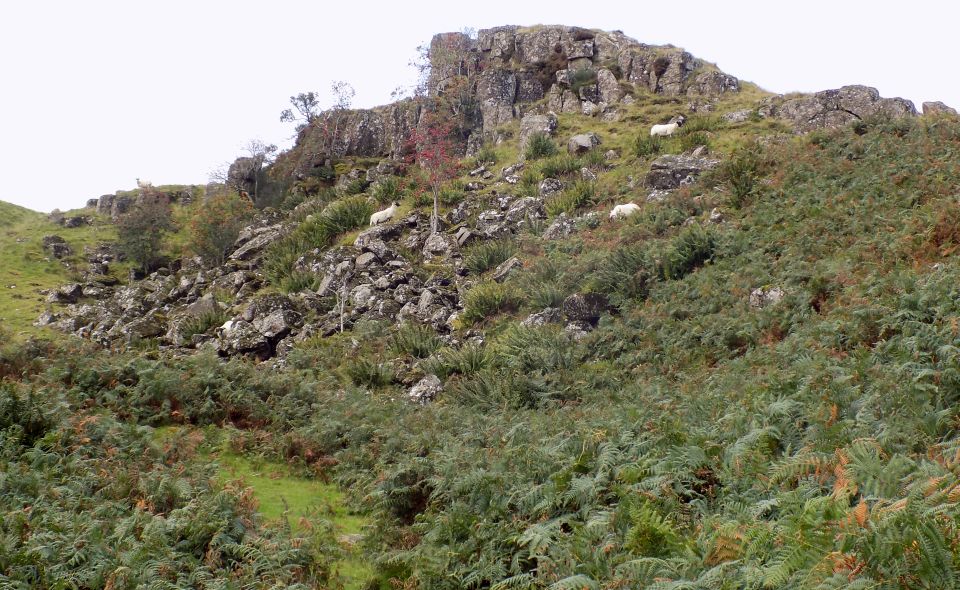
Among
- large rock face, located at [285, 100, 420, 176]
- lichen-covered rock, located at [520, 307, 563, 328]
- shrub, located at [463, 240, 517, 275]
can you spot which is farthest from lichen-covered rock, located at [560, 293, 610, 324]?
large rock face, located at [285, 100, 420, 176]

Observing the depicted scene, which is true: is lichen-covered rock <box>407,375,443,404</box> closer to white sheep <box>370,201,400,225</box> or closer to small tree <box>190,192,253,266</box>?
white sheep <box>370,201,400,225</box>

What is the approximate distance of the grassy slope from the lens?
77.9ft

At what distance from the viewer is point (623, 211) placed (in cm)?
1822

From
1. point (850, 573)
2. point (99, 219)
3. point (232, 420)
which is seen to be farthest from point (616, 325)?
point (99, 219)

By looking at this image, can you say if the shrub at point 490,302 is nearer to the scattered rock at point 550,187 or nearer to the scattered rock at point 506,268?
the scattered rock at point 506,268

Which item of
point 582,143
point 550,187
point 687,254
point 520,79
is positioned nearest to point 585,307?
point 687,254

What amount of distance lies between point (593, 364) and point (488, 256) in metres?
7.56

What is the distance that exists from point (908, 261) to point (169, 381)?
12.2 m

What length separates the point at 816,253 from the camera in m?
12.1

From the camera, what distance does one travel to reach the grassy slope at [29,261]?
23750 millimetres

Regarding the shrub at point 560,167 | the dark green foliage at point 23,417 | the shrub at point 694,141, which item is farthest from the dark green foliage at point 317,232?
the dark green foliage at point 23,417

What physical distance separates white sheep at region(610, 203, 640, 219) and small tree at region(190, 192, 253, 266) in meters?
18.1

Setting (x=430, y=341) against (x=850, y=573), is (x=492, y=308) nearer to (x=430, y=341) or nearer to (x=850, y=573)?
(x=430, y=341)

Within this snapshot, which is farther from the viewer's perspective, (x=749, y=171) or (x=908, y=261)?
(x=749, y=171)
